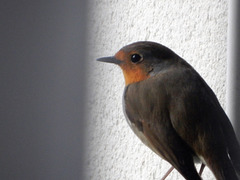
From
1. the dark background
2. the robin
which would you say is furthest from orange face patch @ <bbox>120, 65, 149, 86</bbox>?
the dark background

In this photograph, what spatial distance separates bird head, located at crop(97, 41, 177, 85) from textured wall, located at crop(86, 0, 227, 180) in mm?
225

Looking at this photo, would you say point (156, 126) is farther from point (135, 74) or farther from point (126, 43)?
point (126, 43)

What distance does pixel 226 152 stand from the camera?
94cm

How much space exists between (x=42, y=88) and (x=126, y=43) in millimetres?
423

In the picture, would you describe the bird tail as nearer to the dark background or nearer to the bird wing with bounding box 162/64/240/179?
the bird wing with bounding box 162/64/240/179

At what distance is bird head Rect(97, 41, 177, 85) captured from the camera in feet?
3.38

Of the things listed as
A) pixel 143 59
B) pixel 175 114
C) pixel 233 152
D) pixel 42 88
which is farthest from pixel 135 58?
pixel 42 88

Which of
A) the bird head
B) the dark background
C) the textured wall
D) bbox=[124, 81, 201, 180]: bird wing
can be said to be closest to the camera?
bbox=[124, 81, 201, 180]: bird wing

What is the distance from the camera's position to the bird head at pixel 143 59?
1.03m

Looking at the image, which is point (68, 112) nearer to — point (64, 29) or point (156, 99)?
point (64, 29)

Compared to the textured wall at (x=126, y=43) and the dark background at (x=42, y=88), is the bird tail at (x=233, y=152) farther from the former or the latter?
the dark background at (x=42, y=88)

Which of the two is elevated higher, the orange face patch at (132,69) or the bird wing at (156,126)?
the orange face patch at (132,69)

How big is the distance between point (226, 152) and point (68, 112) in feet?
2.68

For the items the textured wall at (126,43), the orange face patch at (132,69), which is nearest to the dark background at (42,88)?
the textured wall at (126,43)
